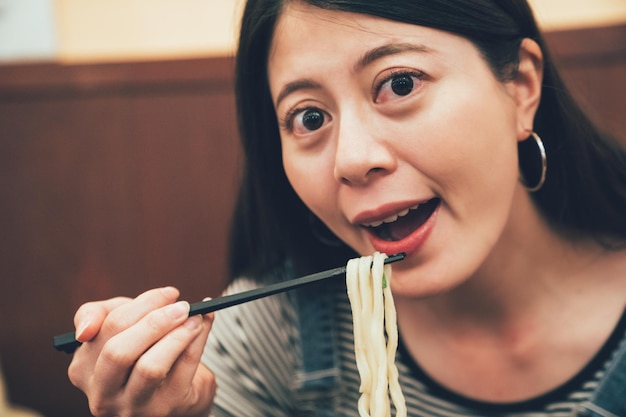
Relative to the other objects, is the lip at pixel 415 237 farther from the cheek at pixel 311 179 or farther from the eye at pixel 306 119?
the eye at pixel 306 119

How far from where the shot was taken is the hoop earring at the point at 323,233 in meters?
1.64

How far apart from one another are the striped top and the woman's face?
41 centimetres

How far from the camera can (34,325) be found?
2441 mm

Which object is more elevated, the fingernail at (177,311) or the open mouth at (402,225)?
the open mouth at (402,225)

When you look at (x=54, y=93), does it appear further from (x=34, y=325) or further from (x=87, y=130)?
(x=34, y=325)

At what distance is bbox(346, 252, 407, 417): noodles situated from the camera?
1151 millimetres

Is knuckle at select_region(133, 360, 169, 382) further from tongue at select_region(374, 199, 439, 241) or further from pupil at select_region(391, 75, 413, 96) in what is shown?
pupil at select_region(391, 75, 413, 96)

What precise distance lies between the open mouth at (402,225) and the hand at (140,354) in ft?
1.32

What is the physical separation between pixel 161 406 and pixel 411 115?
2.38 feet

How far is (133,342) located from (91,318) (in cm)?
13

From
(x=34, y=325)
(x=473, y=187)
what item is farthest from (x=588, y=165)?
(x=34, y=325)

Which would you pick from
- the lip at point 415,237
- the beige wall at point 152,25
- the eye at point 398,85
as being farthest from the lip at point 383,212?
the beige wall at point 152,25

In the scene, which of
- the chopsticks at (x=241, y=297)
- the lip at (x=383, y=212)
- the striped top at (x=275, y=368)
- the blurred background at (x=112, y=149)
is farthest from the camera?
the blurred background at (x=112, y=149)

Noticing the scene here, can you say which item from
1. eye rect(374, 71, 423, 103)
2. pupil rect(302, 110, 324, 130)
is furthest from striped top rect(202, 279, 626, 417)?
eye rect(374, 71, 423, 103)
